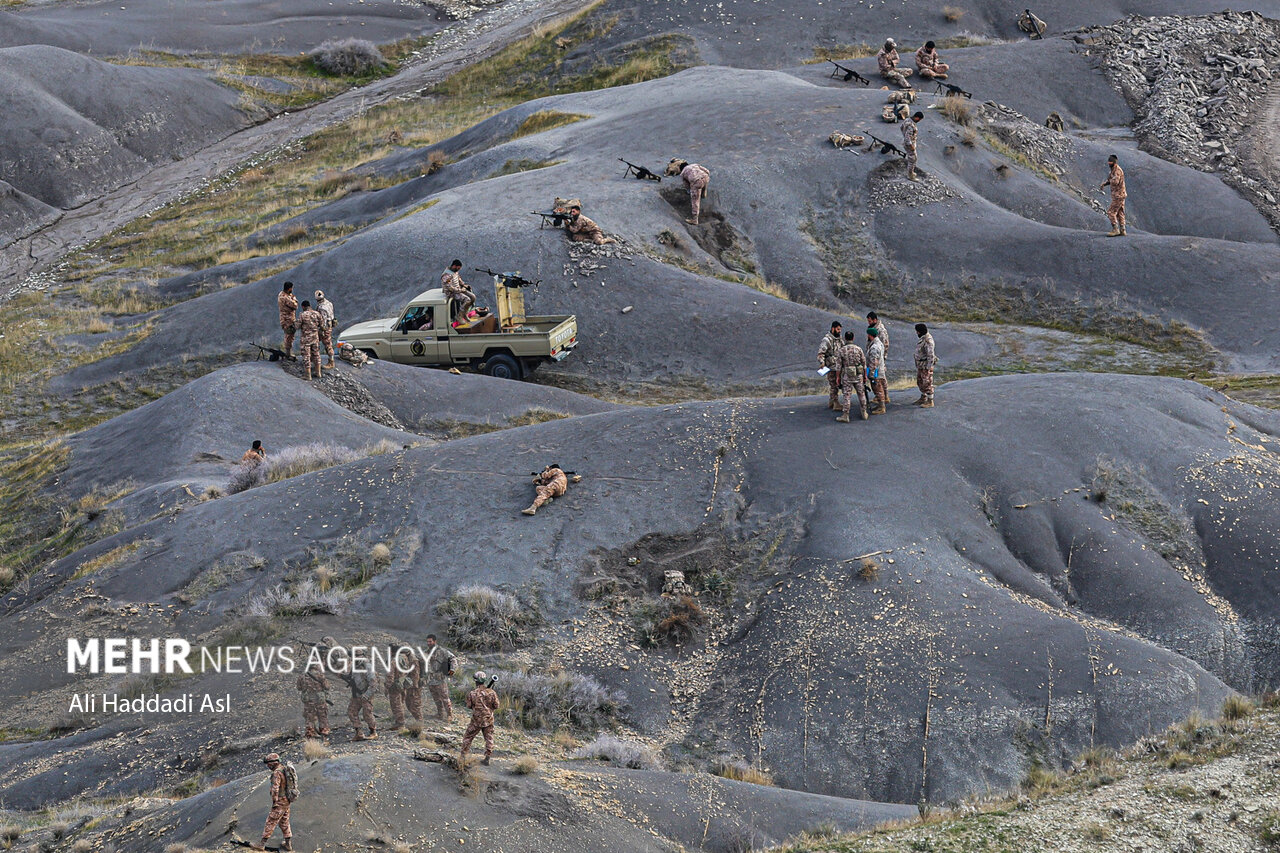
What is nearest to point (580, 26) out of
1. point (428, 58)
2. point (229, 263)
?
point (428, 58)

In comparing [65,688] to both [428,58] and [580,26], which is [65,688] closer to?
[580,26]

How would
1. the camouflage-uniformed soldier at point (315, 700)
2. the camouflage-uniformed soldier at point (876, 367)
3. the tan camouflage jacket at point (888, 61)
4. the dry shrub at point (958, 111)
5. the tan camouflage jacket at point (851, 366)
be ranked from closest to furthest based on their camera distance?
the camouflage-uniformed soldier at point (315, 700)
the tan camouflage jacket at point (851, 366)
the camouflage-uniformed soldier at point (876, 367)
the dry shrub at point (958, 111)
the tan camouflage jacket at point (888, 61)

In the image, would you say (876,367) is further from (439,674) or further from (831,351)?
(439,674)

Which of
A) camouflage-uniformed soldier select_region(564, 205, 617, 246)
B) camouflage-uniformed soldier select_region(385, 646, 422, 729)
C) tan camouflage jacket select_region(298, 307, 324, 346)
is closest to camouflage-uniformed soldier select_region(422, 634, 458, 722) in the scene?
camouflage-uniformed soldier select_region(385, 646, 422, 729)

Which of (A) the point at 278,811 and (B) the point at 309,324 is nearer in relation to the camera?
(A) the point at 278,811

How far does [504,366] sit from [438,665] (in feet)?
48.1

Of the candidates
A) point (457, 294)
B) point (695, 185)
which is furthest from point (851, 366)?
point (695, 185)

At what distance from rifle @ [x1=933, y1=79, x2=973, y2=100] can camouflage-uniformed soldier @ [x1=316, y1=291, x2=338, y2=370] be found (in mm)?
23957

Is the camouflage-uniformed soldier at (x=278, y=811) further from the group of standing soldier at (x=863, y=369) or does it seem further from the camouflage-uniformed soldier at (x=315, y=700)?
the group of standing soldier at (x=863, y=369)

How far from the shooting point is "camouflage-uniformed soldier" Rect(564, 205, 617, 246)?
32.7 meters

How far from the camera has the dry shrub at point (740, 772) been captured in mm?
15078

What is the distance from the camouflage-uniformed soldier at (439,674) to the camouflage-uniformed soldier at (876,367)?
853 centimetres

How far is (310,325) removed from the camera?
2595 cm

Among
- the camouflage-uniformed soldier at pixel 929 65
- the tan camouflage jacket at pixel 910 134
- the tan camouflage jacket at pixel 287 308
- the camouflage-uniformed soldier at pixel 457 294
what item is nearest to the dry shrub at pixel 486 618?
the tan camouflage jacket at pixel 287 308
